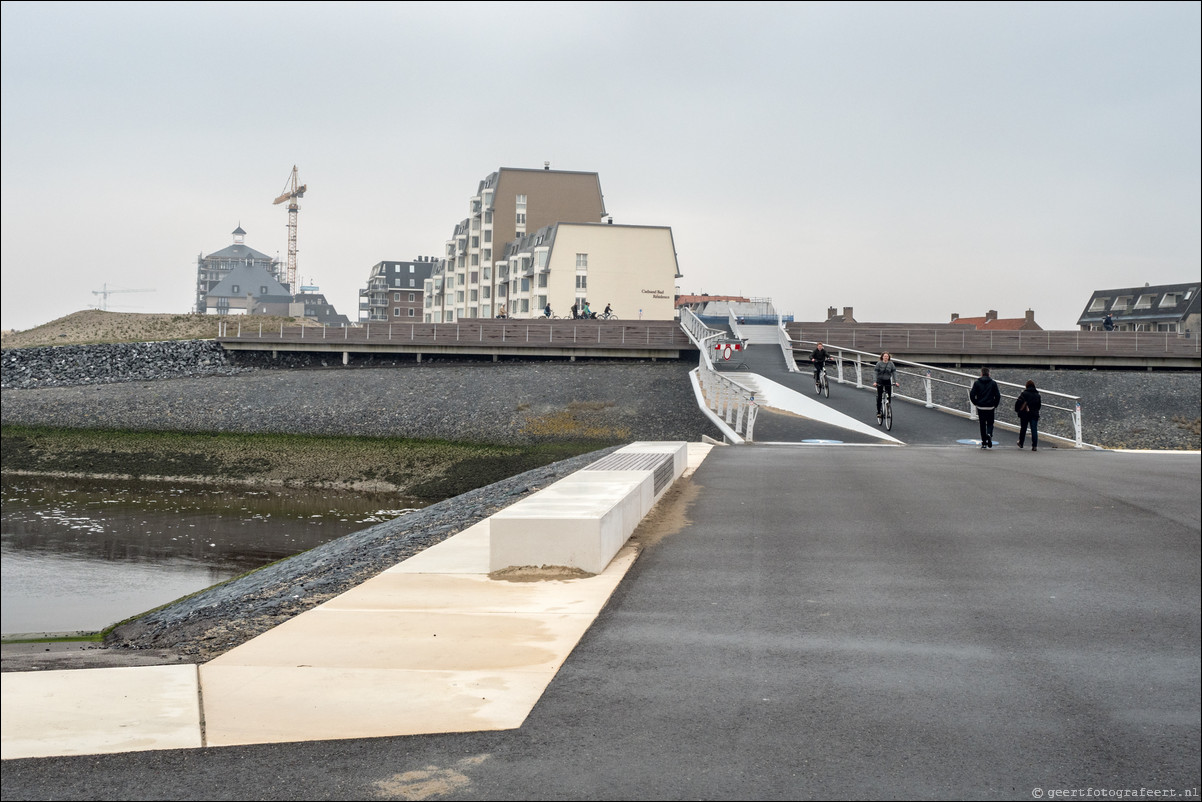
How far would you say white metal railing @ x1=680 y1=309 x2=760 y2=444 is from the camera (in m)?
25.1

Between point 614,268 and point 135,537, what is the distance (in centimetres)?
7209

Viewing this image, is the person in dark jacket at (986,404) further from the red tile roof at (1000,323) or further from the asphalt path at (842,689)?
the red tile roof at (1000,323)

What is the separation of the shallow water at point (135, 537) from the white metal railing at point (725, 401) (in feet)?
33.2

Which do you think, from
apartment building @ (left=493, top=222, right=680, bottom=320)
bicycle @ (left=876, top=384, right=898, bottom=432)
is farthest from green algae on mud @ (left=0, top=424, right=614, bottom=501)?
apartment building @ (left=493, top=222, right=680, bottom=320)

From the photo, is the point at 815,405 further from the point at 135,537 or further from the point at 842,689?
the point at 842,689

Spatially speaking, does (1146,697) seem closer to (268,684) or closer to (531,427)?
(268,684)

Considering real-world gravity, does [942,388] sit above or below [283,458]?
above

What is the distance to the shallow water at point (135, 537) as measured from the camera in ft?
54.1

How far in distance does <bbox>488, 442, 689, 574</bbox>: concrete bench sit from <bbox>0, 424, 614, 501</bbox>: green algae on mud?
1067 inches

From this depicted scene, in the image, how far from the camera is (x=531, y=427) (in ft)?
151

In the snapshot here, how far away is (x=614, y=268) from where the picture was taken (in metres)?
95.2

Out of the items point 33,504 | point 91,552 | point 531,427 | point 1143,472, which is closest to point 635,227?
point 531,427

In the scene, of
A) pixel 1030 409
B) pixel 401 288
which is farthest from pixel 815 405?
pixel 401 288

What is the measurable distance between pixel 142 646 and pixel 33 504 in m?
27.9
